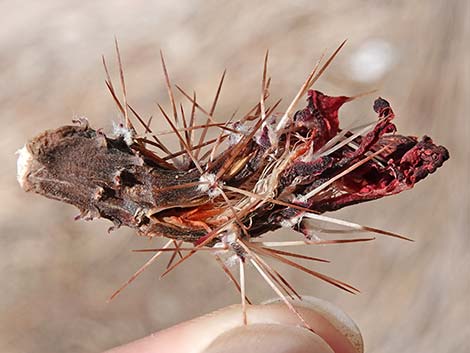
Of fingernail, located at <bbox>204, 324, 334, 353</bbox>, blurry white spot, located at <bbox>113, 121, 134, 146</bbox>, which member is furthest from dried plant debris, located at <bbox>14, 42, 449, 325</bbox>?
fingernail, located at <bbox>204, 324, 334, 353</bbox>

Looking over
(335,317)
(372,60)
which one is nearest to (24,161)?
(335,317)

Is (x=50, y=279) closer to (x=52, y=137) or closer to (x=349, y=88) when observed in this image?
(x=349, y=88)

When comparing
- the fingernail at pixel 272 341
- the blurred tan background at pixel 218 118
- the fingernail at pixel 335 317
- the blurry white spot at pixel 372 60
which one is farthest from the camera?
the blurry white spot at pixel 372 60

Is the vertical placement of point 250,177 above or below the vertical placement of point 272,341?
above

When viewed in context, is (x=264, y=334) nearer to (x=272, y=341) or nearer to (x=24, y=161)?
(x=272, y=341)

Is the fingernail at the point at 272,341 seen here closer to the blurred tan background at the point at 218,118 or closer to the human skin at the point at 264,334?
the human skin at the point at 264,334

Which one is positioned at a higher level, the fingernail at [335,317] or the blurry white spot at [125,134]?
the blurry white spot at [125,134]

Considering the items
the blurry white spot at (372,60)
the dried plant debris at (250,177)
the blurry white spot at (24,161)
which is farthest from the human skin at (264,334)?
the blurry white spot at (372,60)

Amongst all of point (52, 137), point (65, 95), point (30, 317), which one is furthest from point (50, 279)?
point (52, 137)

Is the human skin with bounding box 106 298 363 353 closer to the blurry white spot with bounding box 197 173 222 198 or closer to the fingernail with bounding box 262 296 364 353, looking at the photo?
the fingernail with bounding box 262 296 364 353
